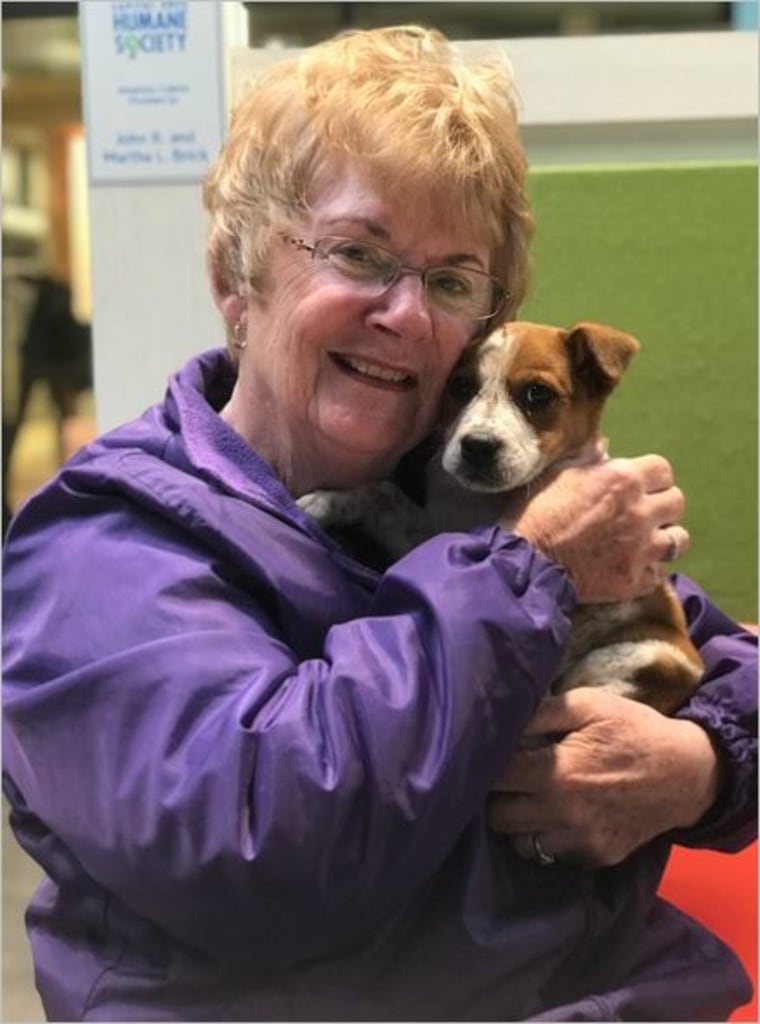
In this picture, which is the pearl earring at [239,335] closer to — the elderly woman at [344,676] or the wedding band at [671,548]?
the elderly woman at [344,676]

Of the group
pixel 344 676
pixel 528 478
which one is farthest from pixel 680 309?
pixel 344 676

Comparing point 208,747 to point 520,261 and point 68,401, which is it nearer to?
point 520,261

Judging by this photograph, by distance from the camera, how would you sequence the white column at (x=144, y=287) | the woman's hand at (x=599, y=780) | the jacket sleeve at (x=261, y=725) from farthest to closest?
the white column at (x=144, y=287) → the woman's hand at (x=599, y=780) → the jacket sleeve at (x=261, y=725)

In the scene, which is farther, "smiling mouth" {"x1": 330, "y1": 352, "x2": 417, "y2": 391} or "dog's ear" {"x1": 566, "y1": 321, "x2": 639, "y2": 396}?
"dog's ear" {"x1": 566, "y1": 321, "x2": 639, "y2": 396}

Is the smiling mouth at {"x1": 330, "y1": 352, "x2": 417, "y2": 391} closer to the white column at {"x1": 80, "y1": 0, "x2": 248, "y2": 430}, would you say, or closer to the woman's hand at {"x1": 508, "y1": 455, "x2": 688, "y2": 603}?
the woman's hand at {"x1": 508, "y1": 455, "x2": 688, "y2": 603}

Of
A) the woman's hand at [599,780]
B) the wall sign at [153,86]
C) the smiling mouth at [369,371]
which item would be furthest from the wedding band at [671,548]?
the wall sign at [153,86]

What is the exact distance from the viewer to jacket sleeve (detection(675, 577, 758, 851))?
1.26m

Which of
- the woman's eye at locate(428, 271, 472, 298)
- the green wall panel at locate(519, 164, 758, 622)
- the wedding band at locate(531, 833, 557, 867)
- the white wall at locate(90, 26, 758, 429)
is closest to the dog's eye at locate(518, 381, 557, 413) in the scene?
the woman's eye at locate(428, 271, 472, 298)

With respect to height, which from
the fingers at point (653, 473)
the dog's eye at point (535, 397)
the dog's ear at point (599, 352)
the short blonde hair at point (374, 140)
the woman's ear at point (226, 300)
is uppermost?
the short blonde hair at point (374, 140)

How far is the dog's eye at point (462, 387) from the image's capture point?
4.24ft

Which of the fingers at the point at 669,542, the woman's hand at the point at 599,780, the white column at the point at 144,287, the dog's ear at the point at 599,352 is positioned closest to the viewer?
the woman's hand at the point at 599,780

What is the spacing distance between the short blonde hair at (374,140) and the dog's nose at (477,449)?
7.0 inches

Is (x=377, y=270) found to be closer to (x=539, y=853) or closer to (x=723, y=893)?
(x=539, y=853)

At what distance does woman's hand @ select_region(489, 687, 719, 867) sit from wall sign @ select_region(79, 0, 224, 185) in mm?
1339
